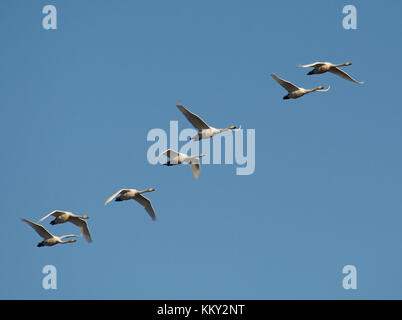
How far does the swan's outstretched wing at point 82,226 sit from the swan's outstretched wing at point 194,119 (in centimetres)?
935

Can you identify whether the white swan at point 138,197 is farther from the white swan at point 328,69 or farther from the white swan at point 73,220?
the white swan at point 328,69

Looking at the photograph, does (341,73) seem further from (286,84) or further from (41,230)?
(41,230)

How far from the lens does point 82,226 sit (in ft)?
207

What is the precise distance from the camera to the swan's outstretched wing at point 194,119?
58.7 meters

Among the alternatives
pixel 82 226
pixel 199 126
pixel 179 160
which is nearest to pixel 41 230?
pixel 82 226

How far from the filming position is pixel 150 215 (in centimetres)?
6316

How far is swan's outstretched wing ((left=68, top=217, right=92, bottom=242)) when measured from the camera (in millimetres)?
62875

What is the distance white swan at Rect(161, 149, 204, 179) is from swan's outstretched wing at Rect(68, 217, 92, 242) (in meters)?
6.50

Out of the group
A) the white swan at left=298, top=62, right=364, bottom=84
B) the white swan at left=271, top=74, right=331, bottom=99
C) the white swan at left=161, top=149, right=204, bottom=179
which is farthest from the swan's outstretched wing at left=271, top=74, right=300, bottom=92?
the white swan at left=161, top=149, right=204, bottom=179

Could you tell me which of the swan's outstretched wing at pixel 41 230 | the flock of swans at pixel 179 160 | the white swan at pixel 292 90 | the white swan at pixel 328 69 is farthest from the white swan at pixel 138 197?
the white swan at pixel 328 69

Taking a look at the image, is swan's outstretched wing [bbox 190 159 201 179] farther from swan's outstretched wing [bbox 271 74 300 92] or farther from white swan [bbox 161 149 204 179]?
swan's outstretched wing [bbox 271 74 300 92]
